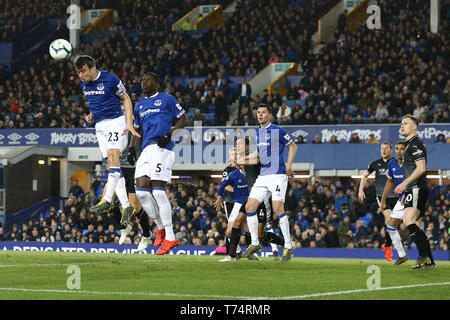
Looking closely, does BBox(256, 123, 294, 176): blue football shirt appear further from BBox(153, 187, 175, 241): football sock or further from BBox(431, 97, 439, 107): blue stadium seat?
BBox(431, 97, 439, 107): blue stadium seat

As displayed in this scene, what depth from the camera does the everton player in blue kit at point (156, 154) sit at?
12.0 meters

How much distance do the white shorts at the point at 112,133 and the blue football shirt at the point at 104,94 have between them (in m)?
0.09

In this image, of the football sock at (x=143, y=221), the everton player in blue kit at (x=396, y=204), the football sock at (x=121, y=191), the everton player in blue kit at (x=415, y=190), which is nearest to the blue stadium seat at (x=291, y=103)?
the everton player in blue kit at (x=396, y=204)

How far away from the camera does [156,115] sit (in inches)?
481

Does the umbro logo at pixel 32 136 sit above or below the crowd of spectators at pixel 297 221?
above

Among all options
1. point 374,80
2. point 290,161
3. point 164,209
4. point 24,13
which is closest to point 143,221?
point 164,209

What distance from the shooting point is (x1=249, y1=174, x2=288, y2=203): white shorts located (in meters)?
13.2

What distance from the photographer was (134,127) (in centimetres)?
1260

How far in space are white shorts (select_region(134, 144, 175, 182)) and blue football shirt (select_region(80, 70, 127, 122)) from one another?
0.91 metres

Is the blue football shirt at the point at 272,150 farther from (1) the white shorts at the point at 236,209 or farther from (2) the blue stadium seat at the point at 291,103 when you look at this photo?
(2) the blue stadium seat at the point at 291,103

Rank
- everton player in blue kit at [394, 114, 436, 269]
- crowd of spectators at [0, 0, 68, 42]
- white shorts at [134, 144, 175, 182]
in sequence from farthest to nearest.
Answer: crowd of spectators at [0, 0, 68, 42]
white shorts at [134, 144, 175, 182]
everton player in blue kit at [394, 114, 436, 269]

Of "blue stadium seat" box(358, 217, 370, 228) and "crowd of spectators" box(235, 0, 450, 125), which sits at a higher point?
"crowd of spectators" box(235, 0, 450, 125)

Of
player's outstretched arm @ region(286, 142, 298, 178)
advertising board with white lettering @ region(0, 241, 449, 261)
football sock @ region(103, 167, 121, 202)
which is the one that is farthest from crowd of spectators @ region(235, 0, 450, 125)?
football sock @ region(103, 167, 121, 202)
